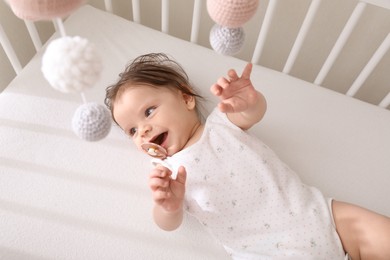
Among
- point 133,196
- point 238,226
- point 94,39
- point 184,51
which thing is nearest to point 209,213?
point 238,226

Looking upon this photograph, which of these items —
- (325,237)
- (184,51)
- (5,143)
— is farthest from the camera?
(184,51)

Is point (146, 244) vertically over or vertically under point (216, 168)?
under

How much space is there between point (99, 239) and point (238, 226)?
0.28m

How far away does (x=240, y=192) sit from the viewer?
83 centimetres

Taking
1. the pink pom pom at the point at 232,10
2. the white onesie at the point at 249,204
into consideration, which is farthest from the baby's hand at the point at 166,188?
the pink pom pom at the point at 232,10

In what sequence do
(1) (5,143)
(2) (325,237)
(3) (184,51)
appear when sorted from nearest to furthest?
(2) (325,237) < (1) (5,143) < (3) (184,51)

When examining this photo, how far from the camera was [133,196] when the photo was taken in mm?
889

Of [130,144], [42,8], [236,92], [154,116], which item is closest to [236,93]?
[236,92]

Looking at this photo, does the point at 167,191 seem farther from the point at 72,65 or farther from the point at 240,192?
the point at 72,65

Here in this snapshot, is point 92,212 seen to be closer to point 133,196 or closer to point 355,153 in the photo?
point 133,196

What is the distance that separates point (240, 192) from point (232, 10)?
495 millimetres

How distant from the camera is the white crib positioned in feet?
2.75

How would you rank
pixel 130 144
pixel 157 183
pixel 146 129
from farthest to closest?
pixel 130 144 → pixel 146 129 → pixel 157 183

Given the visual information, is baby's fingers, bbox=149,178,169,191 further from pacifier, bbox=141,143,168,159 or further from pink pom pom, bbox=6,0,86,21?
pink pom pom, bbox=6,0,86,21
